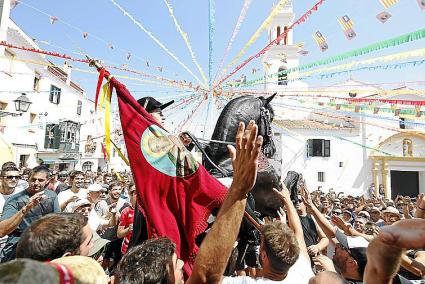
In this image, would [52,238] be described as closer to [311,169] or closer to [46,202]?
[46,202]

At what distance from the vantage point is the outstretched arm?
4.22 ft

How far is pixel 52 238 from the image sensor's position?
5.84ft

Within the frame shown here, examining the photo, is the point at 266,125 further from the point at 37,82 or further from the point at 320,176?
the point at 320,176

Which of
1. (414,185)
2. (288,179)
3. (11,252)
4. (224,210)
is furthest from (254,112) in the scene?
(414,185)

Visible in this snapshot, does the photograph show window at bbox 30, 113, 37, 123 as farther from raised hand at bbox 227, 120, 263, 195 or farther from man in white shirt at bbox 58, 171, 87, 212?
raised hand at bbox 227, 120, 263, 195

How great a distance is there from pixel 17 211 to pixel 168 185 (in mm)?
2258

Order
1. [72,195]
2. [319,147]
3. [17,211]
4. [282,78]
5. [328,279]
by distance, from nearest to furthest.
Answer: [328,279]
[17,211]
[72,195]
[282,78]
[319,147]

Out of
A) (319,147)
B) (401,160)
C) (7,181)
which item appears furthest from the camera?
(319,147)

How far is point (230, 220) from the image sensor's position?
1.32 m

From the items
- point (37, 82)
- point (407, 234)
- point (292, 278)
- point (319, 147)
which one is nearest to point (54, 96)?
point (37, 82)

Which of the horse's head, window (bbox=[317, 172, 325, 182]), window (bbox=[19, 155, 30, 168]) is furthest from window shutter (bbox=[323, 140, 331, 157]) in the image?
the horse's head

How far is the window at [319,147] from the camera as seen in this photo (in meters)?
28.2

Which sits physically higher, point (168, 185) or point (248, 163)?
point (248, 163)

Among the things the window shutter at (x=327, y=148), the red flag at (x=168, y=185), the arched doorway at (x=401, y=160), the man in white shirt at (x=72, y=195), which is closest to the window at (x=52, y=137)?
the man in white shirt at (x=72, y=195)
